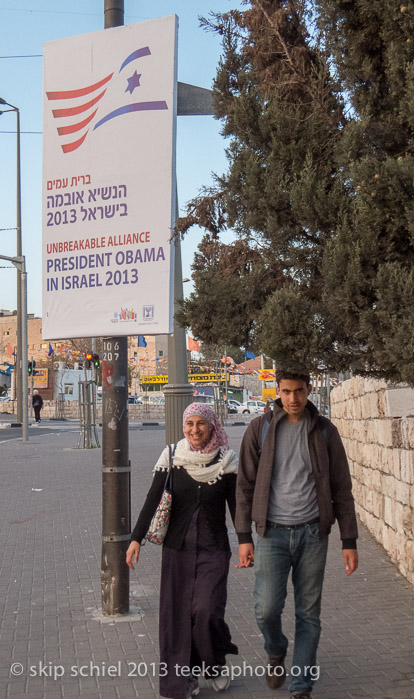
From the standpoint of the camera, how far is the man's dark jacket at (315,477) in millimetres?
4184

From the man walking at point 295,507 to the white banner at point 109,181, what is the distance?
5.10 ft

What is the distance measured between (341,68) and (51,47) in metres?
2.40

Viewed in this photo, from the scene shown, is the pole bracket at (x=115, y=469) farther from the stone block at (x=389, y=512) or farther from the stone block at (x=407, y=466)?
the stone block at (x=389, y=512)

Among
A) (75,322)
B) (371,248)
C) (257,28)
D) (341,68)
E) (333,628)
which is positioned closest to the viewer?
(371,248)

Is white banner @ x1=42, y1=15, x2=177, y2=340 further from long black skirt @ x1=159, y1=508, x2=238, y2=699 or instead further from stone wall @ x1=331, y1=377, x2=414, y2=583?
stone wall @ x1=331, y1=377, x2=414, y2=583

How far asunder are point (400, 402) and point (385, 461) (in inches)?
24.1

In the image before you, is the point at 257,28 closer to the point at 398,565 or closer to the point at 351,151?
the point at 351,151

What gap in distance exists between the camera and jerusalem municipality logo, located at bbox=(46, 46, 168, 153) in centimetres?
584

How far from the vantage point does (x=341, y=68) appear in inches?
187

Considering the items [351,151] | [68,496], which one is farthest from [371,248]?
[68,496]

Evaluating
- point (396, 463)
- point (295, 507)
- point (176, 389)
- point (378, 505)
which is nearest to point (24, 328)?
point (176, 389)

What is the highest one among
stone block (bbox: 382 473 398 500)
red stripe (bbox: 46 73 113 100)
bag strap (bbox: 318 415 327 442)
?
red stripe (bbox: 46 73 113 100)

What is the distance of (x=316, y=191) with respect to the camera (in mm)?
4453

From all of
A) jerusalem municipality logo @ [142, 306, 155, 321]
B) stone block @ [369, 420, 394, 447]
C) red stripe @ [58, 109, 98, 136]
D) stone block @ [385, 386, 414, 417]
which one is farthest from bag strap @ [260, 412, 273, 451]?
stone block @ [385, 386, 414, 417]
